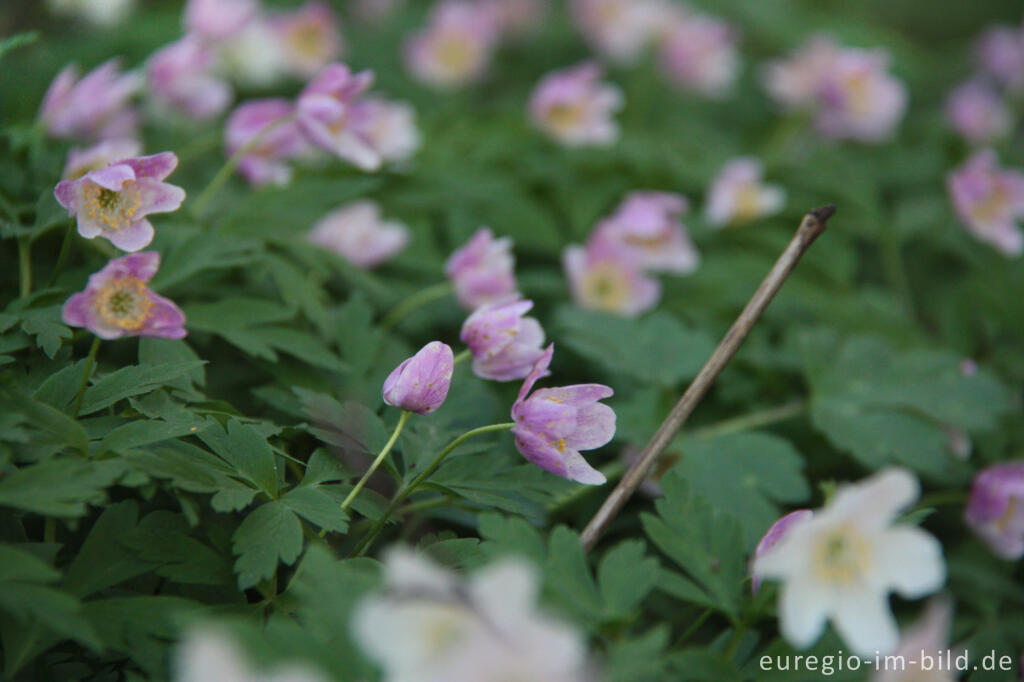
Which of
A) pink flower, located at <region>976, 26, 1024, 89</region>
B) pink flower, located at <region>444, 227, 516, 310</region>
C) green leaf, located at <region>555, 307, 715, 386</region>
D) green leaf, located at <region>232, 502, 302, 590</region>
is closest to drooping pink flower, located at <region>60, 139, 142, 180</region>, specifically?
pink flower, located at <region>444, 227, 516, 310</region>

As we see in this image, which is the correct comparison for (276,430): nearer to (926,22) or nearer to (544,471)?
(544,471)

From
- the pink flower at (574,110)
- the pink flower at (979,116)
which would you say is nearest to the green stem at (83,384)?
the pink flower at (574,110)

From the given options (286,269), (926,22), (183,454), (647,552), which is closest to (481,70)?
(286,269)

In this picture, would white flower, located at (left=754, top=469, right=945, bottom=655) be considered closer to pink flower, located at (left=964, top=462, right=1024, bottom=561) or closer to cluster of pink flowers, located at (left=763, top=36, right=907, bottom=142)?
pink flower, located at (left=964, top=462, right=1024, bottom=561)

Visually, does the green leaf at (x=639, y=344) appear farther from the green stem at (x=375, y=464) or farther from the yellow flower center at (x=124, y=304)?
the yellow flower center at (x=124, y=304)

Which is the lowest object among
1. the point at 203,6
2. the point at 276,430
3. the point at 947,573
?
the point at 947,573
